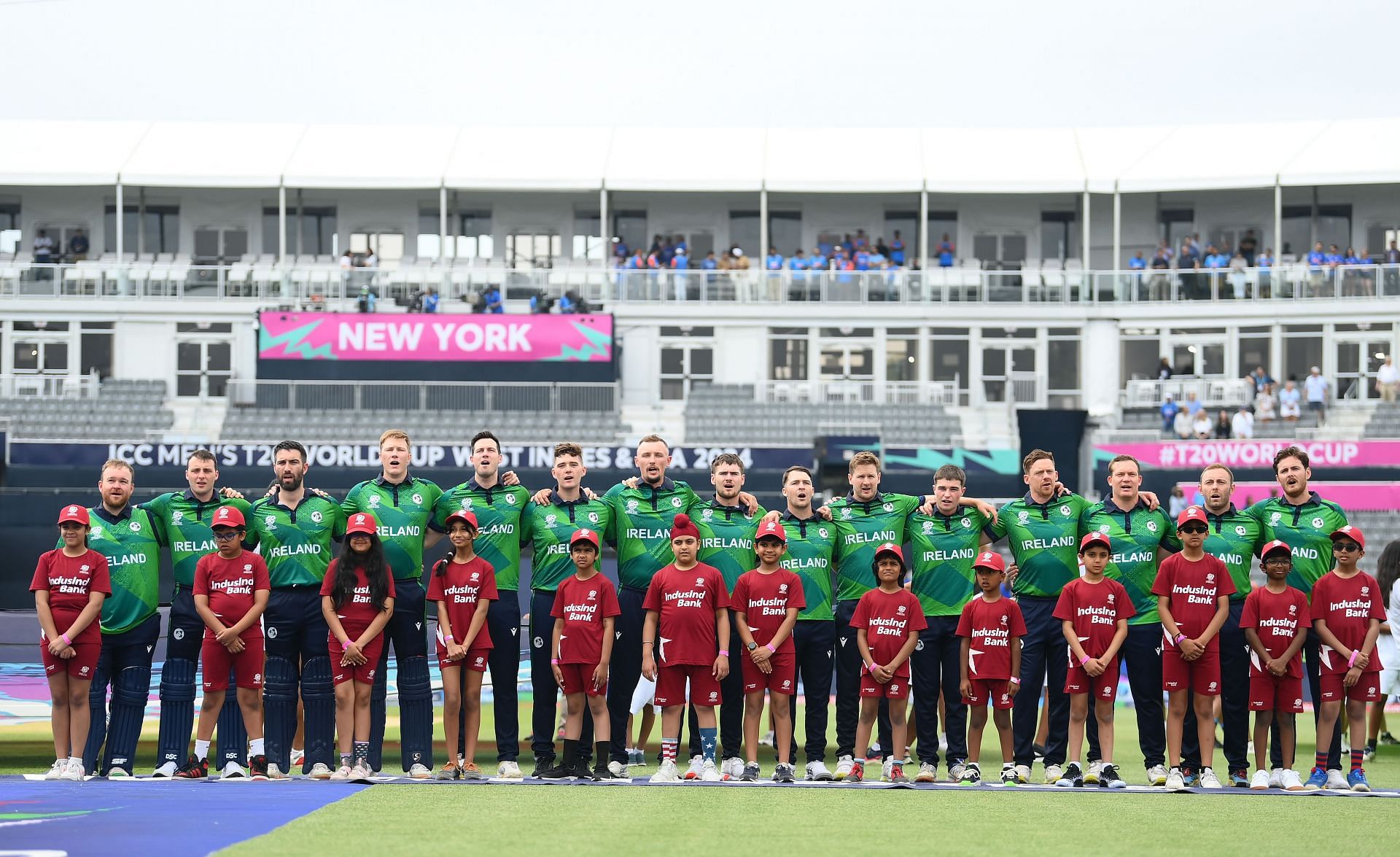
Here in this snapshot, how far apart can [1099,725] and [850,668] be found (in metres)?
1.57

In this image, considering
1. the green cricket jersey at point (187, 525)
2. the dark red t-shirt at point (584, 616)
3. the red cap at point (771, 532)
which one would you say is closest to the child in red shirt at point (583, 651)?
the dark red t-shirt at point (584, 616)

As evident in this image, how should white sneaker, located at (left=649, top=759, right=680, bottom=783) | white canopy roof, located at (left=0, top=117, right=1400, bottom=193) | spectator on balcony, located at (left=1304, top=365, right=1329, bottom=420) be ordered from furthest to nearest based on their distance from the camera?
white canopy roof, located at (left=0, top=117, right=1400, bottom=193) → spectator on balcony, located at (left=1304, top=365, right=1329, bottom=420) → white sneaker, located at (left=649, top=759, right=680, bottom=783)

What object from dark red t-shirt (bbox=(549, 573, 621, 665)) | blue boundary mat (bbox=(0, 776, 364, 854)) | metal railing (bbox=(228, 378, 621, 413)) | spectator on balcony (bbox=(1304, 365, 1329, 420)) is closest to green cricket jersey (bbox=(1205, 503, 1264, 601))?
dark red t-shirt (bbox=(549, 573, 621, 665))

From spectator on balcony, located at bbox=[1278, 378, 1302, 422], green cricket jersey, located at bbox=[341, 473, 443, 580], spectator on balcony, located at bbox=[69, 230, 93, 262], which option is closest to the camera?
green cricket jersey, located at bbox=[341, 473, 443, 580]

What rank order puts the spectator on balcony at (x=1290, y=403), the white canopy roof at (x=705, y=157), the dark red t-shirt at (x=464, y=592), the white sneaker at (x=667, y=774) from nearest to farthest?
the white sneaker at (x=667, y=774) → the dark red t-shirt at (x=464, y=592) → the spectator on balcony at (x=1290, y=403) → the white canopy roof at (x=705, y=157)

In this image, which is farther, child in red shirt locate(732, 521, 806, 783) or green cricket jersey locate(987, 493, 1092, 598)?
green cricket jersey locate(987, 493, 1092, 598)

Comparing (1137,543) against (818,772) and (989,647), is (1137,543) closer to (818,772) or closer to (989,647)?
(989,647)

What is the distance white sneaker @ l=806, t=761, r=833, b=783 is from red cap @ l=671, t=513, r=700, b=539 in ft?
5.07

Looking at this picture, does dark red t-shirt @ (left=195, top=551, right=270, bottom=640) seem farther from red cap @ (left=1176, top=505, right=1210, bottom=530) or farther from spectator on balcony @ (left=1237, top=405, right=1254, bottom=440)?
spectator on balcony @ (left=1237, top=405, right=1254, bottom=440)

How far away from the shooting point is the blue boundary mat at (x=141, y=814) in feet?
23.7

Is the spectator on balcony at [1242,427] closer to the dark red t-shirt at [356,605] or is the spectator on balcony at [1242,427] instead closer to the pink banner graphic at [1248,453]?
the pink banner graphic at [1248,453]

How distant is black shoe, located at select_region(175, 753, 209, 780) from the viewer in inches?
399

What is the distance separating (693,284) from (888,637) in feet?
95.4

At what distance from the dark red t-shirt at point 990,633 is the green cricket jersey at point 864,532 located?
0.70 metres
